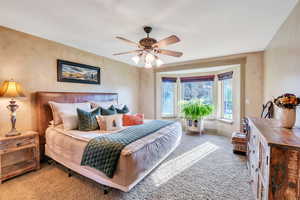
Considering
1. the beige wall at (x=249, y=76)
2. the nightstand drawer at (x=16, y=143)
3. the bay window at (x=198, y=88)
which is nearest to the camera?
the nightstand drawer at (x=16, y=143)

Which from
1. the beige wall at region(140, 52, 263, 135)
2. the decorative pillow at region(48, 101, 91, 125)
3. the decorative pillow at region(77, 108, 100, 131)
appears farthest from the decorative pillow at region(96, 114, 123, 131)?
the beige wall at region(140, 52, 263, 135)

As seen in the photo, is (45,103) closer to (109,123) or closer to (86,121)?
(86,121)

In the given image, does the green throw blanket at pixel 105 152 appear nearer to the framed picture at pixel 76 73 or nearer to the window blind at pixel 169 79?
the framed picture at pixel 76 73

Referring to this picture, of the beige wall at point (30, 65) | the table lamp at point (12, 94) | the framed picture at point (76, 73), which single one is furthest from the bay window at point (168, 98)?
the table lamp at point (12, 94)

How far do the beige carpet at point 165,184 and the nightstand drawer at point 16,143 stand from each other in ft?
1.69

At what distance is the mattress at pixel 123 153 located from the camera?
169cm

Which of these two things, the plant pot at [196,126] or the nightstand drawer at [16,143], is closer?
the nightstand drawer at [16,143]

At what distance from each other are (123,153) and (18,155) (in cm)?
213

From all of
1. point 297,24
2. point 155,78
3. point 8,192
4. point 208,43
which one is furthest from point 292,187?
point 155,78

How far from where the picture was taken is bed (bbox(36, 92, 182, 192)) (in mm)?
1703

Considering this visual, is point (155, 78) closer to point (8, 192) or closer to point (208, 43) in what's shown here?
point (208, 43)

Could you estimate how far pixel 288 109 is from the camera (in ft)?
4.81

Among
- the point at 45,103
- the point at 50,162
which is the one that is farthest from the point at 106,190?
the point at 45,103

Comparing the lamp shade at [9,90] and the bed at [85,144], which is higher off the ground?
the lamp shade at [9,90]
